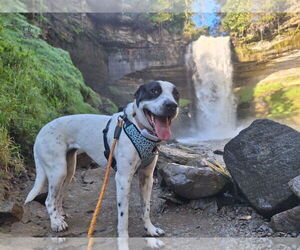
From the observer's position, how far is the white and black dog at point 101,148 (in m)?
2.26

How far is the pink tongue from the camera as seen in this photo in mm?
2186

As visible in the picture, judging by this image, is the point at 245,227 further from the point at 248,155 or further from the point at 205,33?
the point at 205,33

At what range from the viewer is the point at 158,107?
2.15 m

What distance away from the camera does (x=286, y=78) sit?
10883 millimetres

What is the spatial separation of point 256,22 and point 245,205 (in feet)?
35.0

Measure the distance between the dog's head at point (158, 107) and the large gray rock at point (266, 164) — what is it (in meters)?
1.16

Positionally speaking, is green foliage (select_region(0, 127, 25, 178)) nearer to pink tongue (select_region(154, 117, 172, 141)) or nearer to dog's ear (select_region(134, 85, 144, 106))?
dog's ear (select_region(134, 85, 144, 106))

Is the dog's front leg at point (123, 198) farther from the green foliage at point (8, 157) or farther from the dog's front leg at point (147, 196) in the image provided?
the green foliage at point (8, 157)

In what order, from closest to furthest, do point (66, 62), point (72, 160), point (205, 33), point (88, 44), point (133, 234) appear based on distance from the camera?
Answer: point (133, 234), point (72, 160), point (66, 62), point (88, 44), point (205, 33)

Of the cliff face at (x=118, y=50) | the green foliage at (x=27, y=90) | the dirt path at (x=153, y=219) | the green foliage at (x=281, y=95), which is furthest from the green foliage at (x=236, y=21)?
the dirt path at (x=153, y=219)

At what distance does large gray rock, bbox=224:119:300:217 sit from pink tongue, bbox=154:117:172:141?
46.8 inches

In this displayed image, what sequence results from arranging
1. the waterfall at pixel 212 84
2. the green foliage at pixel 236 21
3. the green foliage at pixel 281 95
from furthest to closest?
the waterfall at pixel 212 84, the green foliage at pixel 236 21, the green foliage at pixel 281 95

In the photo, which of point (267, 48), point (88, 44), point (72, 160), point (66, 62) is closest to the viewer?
point (72, 160)

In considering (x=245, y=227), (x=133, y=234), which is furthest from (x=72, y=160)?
(x=245, y=227)
